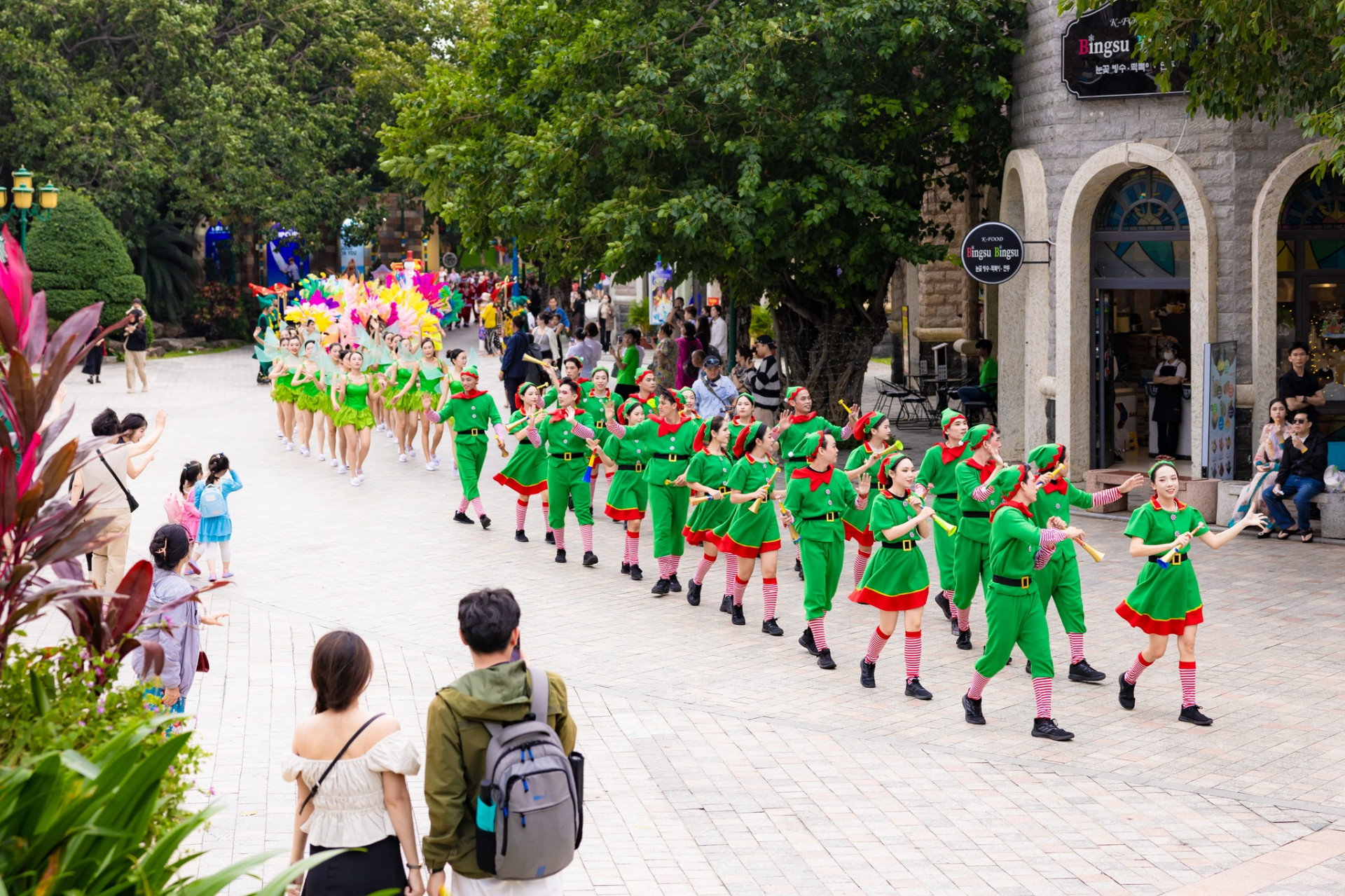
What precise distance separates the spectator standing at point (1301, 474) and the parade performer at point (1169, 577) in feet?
19.5

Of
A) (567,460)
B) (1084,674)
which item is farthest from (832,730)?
(567,460)

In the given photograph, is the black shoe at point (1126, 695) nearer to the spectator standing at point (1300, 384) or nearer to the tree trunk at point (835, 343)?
the spectator standing at point (1300, 384)

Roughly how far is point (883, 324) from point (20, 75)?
24249 mm

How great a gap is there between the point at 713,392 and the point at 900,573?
8749 millimetres

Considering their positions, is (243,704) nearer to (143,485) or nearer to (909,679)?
(909,679)

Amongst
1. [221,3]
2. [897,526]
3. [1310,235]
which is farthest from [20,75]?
[897,526]

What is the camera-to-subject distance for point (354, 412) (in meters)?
18.2

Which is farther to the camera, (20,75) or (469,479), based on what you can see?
(20,75)

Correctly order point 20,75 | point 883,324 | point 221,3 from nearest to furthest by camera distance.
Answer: point 883,324, point 20,75, point 221,3

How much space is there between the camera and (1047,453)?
995 cm

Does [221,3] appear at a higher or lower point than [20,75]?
higher

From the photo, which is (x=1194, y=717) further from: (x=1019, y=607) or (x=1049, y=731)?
(x=1019, y=607)

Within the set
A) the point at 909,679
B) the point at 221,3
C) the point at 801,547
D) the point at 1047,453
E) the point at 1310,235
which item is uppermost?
the point at 221,3

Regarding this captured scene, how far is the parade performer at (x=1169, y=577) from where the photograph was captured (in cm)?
926
